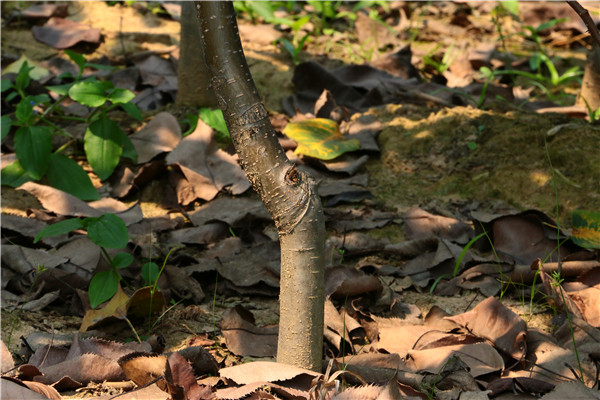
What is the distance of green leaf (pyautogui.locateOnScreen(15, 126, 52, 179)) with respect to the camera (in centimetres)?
302

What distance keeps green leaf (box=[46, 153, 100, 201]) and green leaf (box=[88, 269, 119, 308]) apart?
2.93 ft

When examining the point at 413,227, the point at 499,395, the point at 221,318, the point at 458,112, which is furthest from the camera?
the point at 458,112

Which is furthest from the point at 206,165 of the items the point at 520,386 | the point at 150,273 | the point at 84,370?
the point at 520,386

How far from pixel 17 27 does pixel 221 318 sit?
3.29 m

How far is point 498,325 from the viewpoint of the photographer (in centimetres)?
207

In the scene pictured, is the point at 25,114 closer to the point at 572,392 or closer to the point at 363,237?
the point at 363,237

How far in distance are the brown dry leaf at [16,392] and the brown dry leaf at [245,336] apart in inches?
22.9

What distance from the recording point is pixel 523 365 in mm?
1956

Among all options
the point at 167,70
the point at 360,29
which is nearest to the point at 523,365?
the point at 167,70

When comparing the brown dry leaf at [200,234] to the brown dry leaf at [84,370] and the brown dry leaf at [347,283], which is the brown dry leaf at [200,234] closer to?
the brown dry leaf at [347,283]

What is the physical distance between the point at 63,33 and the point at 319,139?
2094 mm

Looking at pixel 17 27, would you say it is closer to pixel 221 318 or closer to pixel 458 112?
pixel 458 112

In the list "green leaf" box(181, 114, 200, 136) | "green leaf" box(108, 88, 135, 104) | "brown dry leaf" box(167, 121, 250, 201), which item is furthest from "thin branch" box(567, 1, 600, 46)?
"green leaf" box(181, 114, 200, 136)

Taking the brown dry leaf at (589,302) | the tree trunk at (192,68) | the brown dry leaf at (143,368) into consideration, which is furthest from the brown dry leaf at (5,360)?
the tree trunk at (192,68)
